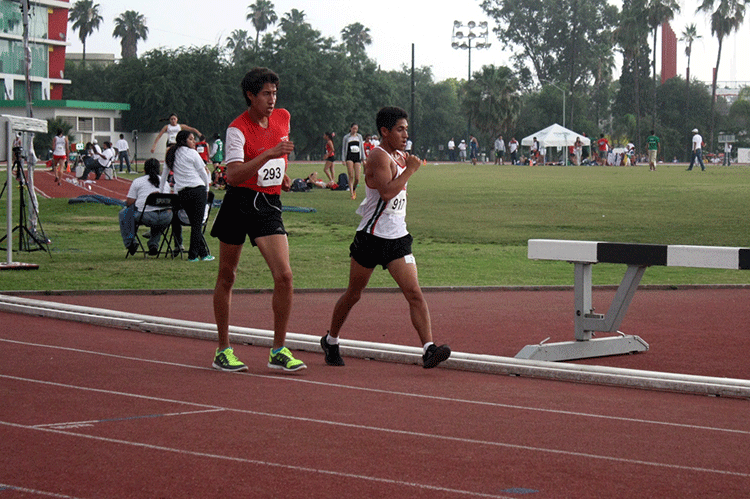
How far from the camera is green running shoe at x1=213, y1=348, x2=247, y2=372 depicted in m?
7.16

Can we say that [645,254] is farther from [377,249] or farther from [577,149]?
[577,149]

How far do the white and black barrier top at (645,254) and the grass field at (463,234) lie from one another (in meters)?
4.32

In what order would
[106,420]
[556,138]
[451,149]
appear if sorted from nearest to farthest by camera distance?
[106,420]
[556,138]
[451,149]

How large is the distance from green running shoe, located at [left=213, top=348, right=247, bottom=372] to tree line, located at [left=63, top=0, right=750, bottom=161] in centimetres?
6691

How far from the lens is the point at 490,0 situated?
112562 millimetres

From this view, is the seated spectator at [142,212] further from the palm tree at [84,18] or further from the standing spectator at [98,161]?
the palm tree at [84,18]

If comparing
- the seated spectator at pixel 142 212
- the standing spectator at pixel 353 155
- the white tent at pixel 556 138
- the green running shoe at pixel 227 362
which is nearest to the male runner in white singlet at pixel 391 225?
the green running shoe at pixel 227 362

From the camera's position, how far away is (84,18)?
12825cm

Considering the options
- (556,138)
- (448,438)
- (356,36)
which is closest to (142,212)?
(448,438)

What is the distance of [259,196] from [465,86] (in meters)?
86.8

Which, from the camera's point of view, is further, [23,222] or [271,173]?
[23,222]

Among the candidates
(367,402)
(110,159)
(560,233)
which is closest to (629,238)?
(560,233)

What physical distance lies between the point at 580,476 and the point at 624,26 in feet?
297

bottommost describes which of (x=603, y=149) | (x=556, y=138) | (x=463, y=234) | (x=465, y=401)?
(x=465, y=401)
